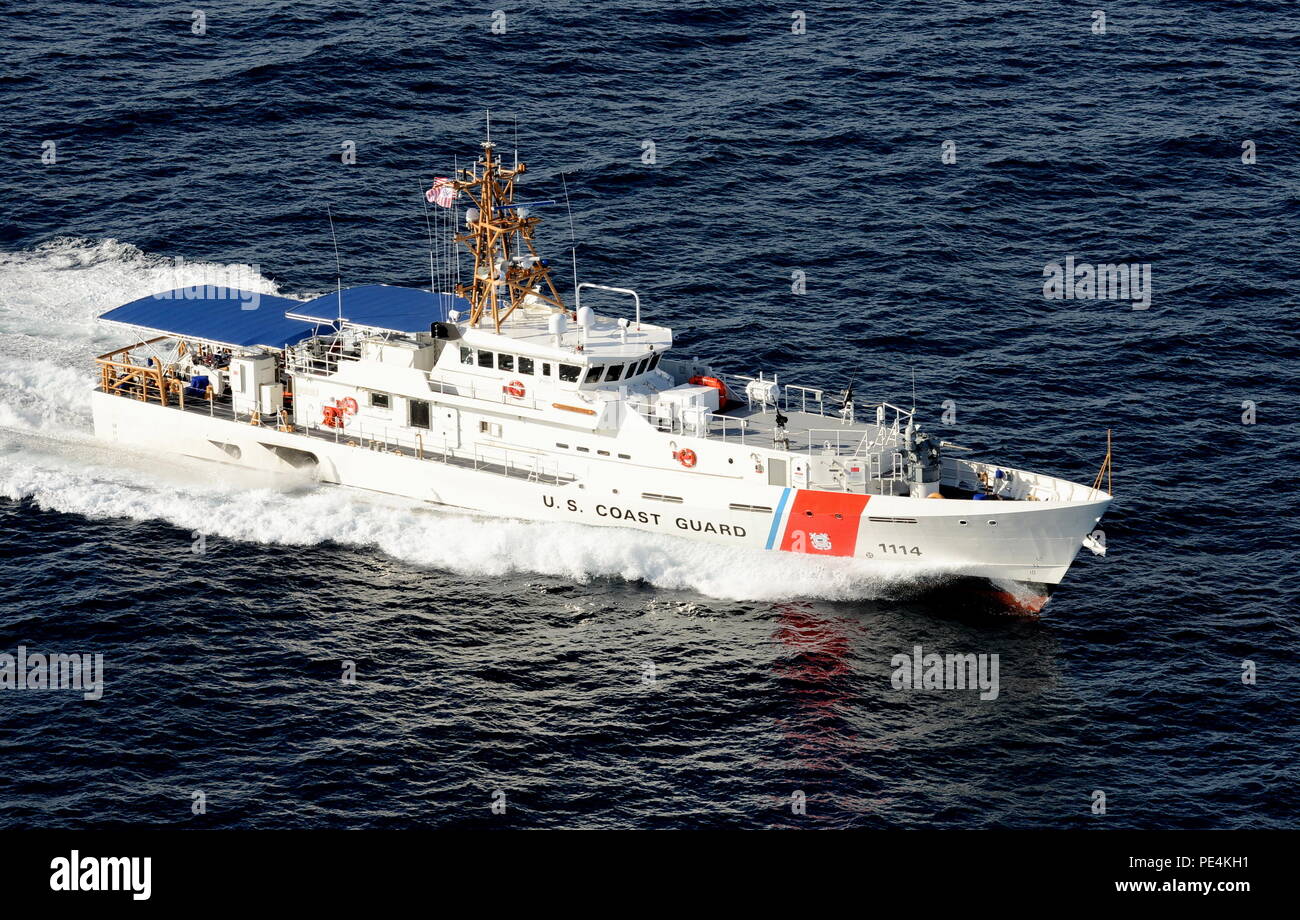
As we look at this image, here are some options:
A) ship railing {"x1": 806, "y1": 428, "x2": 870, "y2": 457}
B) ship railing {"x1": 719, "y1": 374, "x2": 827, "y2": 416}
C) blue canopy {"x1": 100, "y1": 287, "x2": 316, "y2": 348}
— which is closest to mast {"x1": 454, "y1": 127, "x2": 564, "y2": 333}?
ship railing {"x1": 719, "y1": 374, "x2": 827, "y2": 416}

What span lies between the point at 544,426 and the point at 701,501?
6919mm

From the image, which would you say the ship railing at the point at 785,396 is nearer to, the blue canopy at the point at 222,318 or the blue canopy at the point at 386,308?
the blue canopy at the point at 386,308

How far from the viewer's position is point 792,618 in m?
63.4

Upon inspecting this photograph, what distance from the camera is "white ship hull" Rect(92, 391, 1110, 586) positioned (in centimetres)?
6322

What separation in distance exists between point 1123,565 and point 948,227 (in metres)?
27.9

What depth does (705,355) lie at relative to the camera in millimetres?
80438

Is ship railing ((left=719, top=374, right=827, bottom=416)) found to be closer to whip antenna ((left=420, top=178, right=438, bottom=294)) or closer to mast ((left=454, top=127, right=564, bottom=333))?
mast ((left=454, top=127, right=564, bottom=333))

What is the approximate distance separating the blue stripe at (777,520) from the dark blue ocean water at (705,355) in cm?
103

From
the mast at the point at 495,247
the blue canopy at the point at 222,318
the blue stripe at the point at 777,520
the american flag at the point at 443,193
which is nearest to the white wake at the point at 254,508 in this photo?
the blue stripe at the point at 777,520

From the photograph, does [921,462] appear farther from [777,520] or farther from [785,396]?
[785,396]

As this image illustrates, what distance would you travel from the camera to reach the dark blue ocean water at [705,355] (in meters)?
55.5

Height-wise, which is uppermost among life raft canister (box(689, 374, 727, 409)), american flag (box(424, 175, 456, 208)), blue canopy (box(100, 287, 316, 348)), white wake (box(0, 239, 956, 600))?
american flag (box(424, 175, 456, 208))

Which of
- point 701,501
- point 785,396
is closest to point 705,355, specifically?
point 785,396

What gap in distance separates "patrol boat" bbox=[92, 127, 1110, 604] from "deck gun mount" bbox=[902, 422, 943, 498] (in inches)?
3.0
